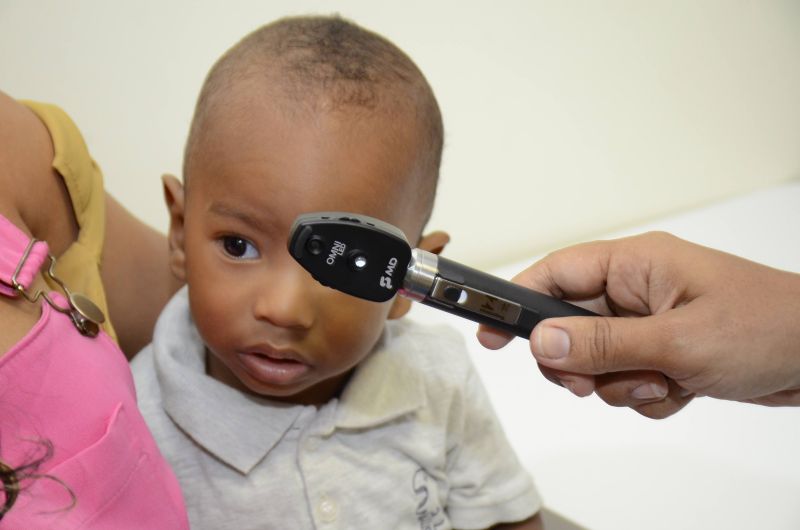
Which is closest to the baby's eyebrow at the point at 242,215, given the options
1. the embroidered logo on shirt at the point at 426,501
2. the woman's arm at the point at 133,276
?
the woman's arm at the point at 133,276

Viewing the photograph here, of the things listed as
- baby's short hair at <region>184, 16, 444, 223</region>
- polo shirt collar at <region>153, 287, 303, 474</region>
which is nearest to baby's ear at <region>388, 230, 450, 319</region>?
baby's short hair at <region>184, 16, 444, 223</region>

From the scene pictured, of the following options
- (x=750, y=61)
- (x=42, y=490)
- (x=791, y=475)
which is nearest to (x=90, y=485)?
(x=42, y=490)

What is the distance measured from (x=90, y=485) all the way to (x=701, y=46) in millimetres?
1655

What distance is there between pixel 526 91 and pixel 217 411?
3.43ft

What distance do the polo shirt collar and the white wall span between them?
51 centimetres

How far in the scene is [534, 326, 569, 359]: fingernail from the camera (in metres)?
0.57

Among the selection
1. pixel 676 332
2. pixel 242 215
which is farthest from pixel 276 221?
pixel 676 332

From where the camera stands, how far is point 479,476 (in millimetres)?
897

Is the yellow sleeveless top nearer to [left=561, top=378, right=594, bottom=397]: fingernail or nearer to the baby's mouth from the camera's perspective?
the baby's mouth

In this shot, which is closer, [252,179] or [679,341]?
[679,341]

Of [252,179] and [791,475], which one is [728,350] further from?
[791,475]

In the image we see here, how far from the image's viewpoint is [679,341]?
1.85 ft

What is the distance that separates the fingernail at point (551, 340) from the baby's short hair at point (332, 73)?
0.24 meters

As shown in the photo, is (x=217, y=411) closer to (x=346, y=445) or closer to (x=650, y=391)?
(x=346, y=445)
